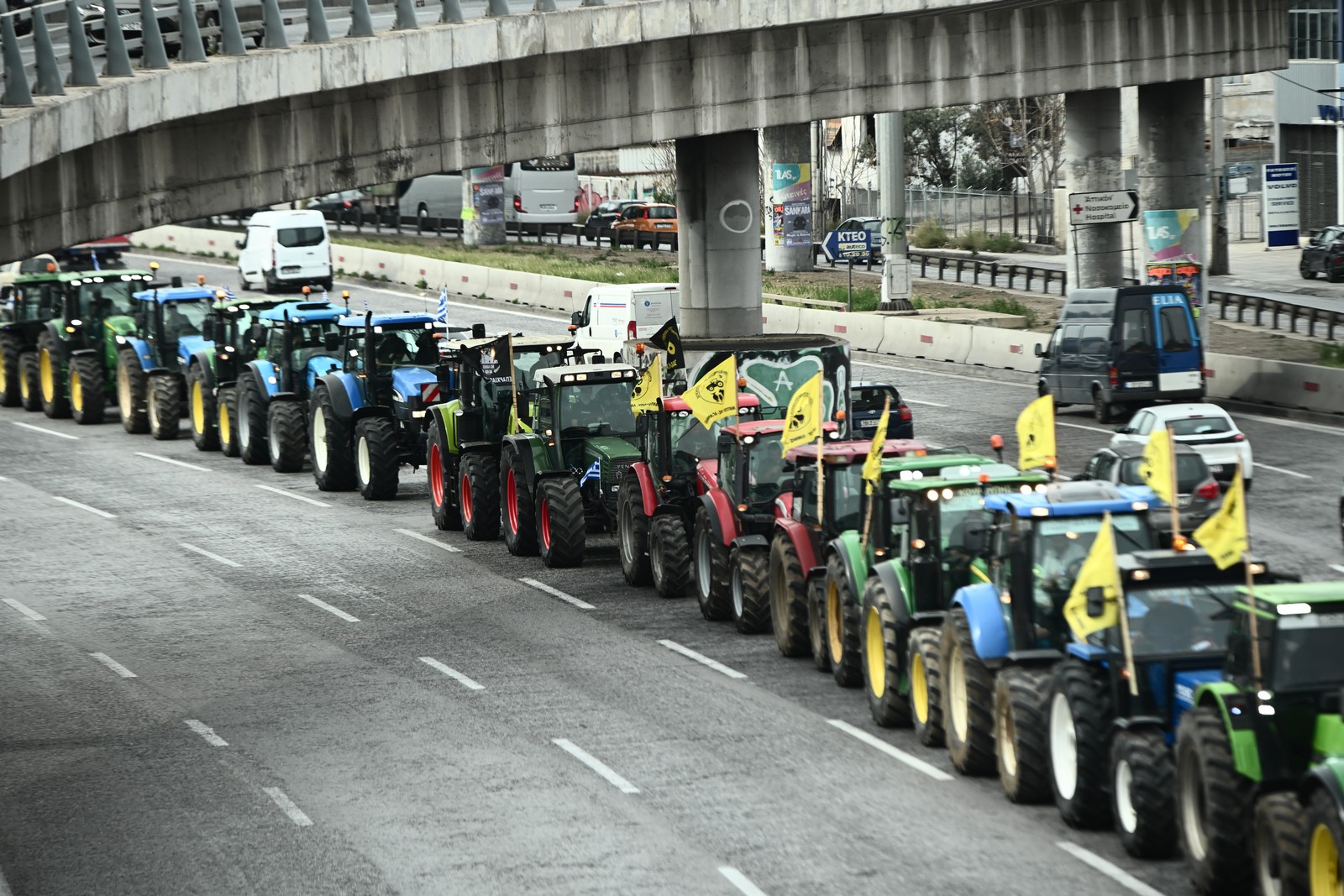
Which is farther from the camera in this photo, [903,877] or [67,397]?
[67,397]

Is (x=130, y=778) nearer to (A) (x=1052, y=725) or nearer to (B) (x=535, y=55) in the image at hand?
(A) (x=1052, y=725)

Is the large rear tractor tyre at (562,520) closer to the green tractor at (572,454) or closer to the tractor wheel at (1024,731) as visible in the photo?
the green tractor at (572,454)

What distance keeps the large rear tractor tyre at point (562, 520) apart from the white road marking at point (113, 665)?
5816mm

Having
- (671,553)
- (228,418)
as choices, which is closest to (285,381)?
(228,418)

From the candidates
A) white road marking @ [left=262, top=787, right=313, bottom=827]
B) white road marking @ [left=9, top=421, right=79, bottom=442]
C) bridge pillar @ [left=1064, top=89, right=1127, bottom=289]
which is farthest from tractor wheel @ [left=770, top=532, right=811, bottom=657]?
bridge pillar @ [left=1064, top=89, right=1127, bottom=289]

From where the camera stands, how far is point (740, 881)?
14.1 m

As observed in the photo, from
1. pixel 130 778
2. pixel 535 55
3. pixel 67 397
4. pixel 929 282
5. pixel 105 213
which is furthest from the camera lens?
pixel 929 282

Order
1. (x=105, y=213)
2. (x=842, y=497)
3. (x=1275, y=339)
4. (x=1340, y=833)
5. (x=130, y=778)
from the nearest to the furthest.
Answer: (x=1340, y=833) < (x=130, y=778) < (x=842, y=497) < (x=105, y=213) < (x=1275, y=339)

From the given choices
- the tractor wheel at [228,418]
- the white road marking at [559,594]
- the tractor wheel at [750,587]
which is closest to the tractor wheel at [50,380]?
the tractor wheel at [228,418]

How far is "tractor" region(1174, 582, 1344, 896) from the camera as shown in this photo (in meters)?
11.6

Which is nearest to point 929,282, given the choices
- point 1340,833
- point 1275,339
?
point 1275,339

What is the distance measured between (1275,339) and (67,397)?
2516 cm

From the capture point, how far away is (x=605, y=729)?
722 inches

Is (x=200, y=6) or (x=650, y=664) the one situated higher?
(x=200, y=6)
